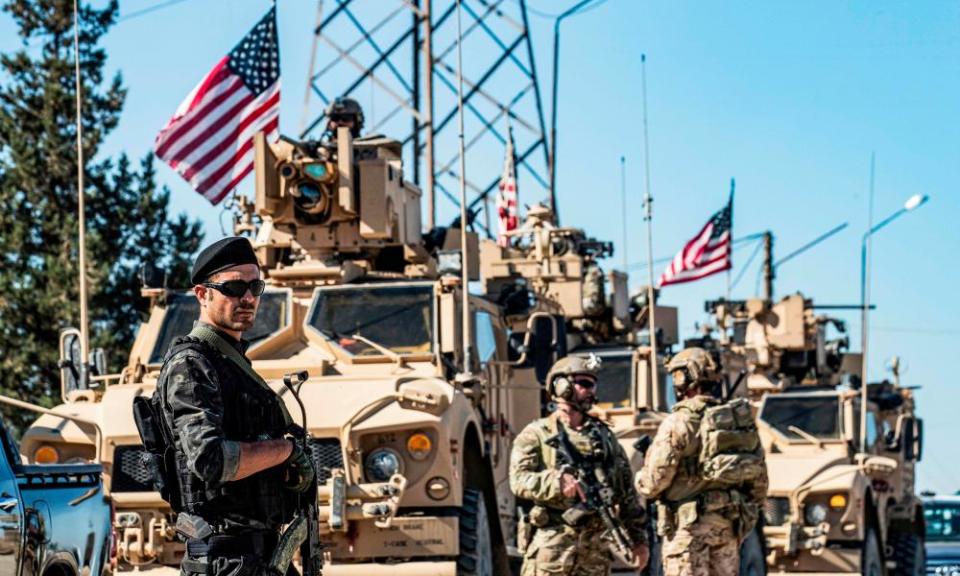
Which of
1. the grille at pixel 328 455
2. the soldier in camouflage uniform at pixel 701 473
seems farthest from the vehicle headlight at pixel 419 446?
the soldier in camouflage uniform at pixel 701 473

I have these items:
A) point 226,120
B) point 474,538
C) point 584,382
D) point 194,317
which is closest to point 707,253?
point 226,120

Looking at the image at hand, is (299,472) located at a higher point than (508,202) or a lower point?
lower

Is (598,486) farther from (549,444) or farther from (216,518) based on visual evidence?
(216,518)

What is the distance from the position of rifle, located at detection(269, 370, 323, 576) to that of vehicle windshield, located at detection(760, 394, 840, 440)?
11021 millimetres

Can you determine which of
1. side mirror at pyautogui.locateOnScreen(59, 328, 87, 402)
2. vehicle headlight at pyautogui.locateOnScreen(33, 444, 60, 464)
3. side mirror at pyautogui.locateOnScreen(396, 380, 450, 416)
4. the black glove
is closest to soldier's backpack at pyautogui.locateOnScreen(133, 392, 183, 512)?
the black glove

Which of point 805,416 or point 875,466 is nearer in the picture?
point 875,466

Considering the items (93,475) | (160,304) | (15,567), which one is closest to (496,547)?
(160,304)

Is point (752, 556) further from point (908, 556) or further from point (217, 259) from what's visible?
point (217, 259)

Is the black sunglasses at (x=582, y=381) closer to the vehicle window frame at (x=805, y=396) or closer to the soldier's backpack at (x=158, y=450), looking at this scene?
the soldier's backpack at (x=158, y=450)

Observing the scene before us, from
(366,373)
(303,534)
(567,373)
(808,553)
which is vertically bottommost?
(808,553)

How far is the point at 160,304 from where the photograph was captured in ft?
39.9

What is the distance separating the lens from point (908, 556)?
17.8 meters

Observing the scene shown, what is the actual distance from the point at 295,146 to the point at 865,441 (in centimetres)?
657

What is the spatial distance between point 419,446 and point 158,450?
15.8 feet
